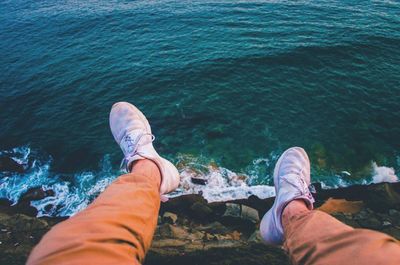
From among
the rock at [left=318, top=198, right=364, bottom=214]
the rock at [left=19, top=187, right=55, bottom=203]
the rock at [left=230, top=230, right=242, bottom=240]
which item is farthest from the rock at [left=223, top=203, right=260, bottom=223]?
the rock at [left=19, top=187, right=55, bottom=203]

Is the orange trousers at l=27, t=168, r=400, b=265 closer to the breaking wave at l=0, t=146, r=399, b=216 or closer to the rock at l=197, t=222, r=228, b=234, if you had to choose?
the rock at l=197, t=222, r=228, b=234

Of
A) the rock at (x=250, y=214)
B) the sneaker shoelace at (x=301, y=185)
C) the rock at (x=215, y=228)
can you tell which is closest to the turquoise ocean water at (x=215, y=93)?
the rock at (x=250, y=214)

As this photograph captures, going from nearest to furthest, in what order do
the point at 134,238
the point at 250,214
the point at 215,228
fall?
the point at 134,238 → the point at 215,228 → the point at 250,214

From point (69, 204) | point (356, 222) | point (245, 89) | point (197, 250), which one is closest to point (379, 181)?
point (356, 222)

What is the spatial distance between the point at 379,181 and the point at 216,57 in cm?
926

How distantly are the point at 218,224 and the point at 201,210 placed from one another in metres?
0.78

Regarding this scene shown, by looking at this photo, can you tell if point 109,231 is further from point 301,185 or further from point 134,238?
point 301,185

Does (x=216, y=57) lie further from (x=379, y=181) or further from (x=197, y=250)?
(x=197, y=250)

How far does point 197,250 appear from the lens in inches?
207

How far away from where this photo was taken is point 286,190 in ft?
15.0

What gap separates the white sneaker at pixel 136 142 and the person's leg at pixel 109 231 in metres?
1.05

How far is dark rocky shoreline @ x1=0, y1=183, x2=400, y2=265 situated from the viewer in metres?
5.00

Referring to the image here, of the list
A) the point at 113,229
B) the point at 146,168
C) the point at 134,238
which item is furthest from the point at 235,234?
the point at 113,229

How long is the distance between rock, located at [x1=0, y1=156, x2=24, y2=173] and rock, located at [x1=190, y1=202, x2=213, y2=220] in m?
6.54
